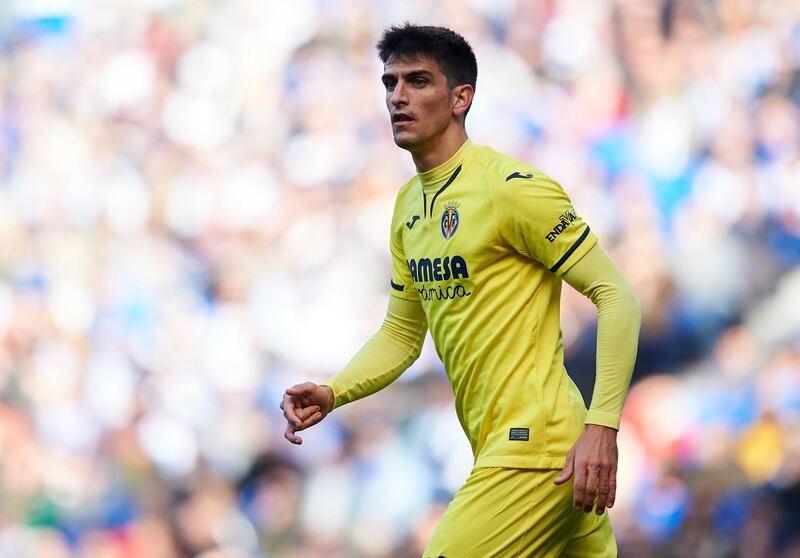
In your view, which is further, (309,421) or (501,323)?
(309,421)

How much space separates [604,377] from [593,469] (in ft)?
0.86

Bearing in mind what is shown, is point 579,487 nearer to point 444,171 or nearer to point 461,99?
point 444,171

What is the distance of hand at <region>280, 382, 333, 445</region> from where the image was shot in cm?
338

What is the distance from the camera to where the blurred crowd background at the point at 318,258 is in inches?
276

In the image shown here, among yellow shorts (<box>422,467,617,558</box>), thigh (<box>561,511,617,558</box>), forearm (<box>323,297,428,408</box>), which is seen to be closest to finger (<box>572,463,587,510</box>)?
yellow shorts (<box>422,467,617,558</box>)

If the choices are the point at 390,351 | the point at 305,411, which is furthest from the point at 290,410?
the point at 390,351

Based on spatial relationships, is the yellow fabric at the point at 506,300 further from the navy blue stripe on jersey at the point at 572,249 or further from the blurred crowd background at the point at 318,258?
the blurred crowd background at the point at 318,258

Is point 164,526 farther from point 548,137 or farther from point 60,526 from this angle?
point 548,137

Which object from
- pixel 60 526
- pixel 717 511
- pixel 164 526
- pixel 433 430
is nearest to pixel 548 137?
pixel 433 430

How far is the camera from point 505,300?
10.8 feet

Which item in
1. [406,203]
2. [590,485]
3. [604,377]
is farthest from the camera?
[406,203]

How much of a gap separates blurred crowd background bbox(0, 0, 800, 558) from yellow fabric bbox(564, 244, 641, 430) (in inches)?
155

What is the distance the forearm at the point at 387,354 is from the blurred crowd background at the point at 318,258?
10.8ft

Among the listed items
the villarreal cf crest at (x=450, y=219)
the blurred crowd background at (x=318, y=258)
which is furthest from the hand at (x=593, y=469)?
the blurred crowd background at (x=318, y=258)
